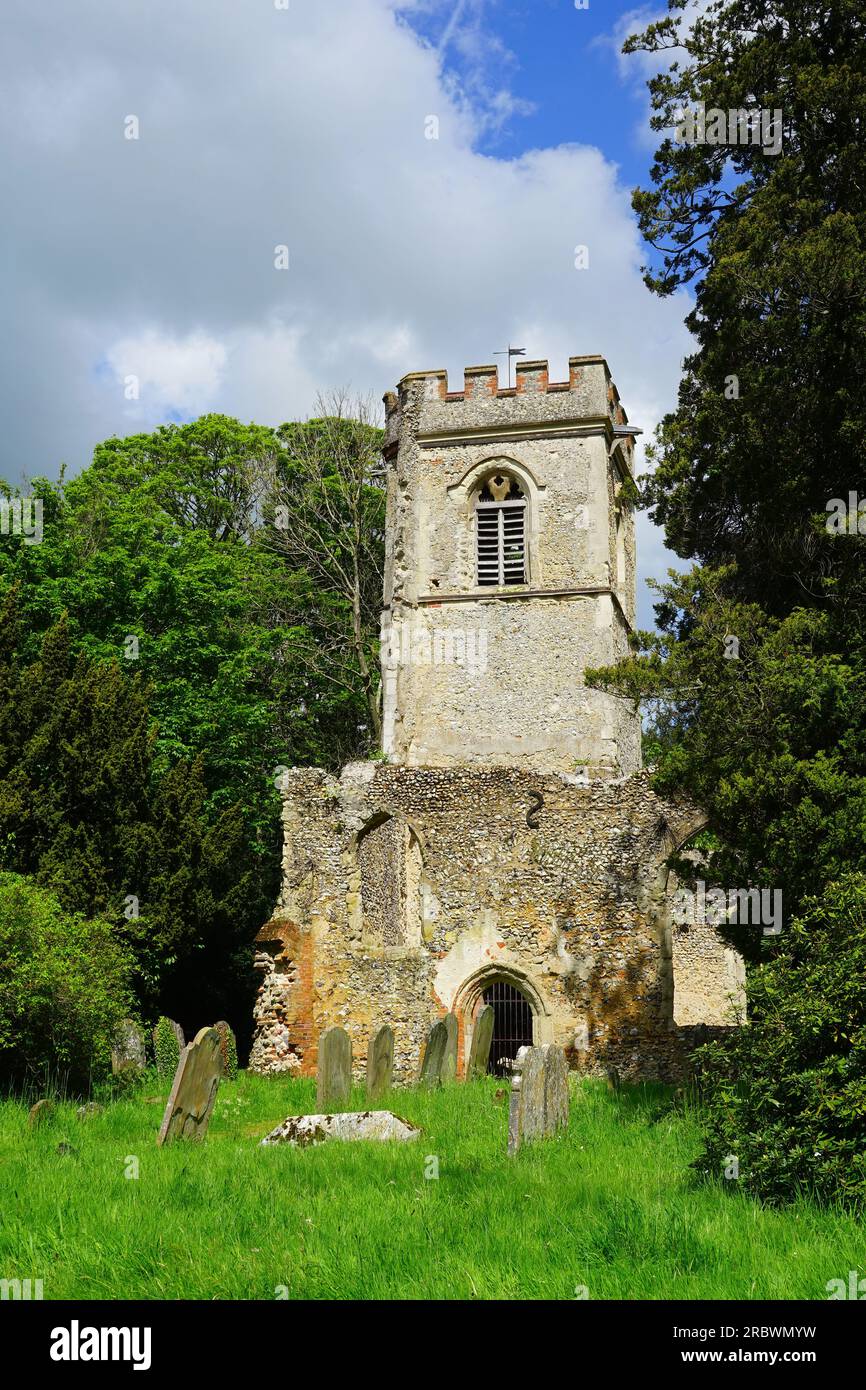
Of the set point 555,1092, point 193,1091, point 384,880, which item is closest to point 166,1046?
point 193,1091

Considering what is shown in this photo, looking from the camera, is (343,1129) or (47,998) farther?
(47,998)

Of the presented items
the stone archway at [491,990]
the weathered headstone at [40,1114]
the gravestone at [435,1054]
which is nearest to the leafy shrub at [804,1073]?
the weathered headstone at [40,1114]

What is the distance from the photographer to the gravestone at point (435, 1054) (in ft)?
46.8

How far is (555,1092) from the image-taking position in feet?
33.1

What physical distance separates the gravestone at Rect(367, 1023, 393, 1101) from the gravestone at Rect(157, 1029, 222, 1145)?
2539 mm

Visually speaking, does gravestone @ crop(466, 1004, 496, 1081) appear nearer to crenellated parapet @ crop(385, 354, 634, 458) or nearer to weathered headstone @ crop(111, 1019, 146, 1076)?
weathered headstone @ crop(111, 1019, 146, 1076)

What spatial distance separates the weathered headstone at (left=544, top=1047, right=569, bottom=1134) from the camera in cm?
982

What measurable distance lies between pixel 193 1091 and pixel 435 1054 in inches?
195

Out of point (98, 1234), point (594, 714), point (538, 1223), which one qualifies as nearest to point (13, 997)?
point (98, 1234)

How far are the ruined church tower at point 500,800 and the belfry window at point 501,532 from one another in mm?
46

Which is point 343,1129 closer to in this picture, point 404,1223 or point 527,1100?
point 527,1100

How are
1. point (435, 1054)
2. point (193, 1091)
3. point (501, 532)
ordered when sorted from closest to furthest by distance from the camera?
point (193, 1091) < point (435, 1054) < point (501, 532)

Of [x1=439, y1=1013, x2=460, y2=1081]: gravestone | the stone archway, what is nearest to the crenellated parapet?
the stone archway

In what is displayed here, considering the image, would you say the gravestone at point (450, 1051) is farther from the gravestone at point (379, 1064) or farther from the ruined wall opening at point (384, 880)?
the ruined wall opening at point (384, 880)
